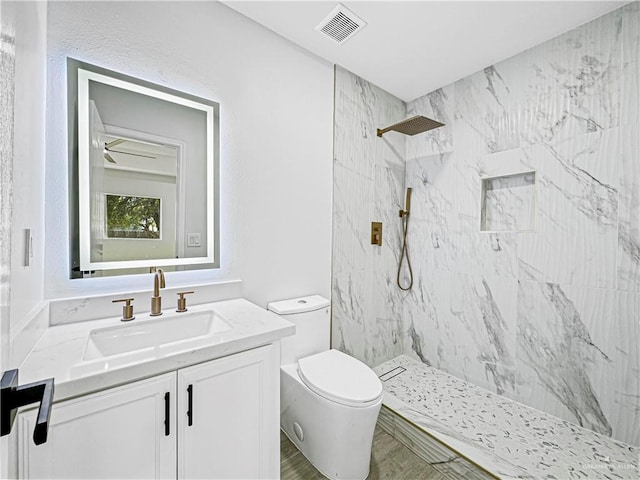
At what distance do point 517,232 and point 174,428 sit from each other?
222 cm

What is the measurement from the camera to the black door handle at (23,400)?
1.38ft

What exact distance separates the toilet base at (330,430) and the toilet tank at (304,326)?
0.12m

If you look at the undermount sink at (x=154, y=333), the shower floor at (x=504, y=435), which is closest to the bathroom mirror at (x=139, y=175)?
the undermount sink at (x=154, y=333)

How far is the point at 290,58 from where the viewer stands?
6.28 feet

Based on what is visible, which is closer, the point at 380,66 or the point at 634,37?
the point at 634,37

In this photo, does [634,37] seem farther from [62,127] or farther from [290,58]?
[62,127]

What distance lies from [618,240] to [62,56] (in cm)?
286

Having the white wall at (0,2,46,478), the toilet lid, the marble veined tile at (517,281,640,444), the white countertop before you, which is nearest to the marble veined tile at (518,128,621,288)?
the marble veined tile at (517,281,640,444)

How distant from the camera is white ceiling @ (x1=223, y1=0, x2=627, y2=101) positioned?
1.63 metres

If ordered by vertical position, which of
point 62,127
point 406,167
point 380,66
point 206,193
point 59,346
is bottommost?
point 59,346

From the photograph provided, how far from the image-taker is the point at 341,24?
5.76ft

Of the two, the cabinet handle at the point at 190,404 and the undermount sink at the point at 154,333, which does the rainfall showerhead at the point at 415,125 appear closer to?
the undermount sink at the point at 154,333

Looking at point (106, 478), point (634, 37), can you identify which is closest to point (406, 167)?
point (634, 37)

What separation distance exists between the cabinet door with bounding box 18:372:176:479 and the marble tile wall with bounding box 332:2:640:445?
139 centimetres
